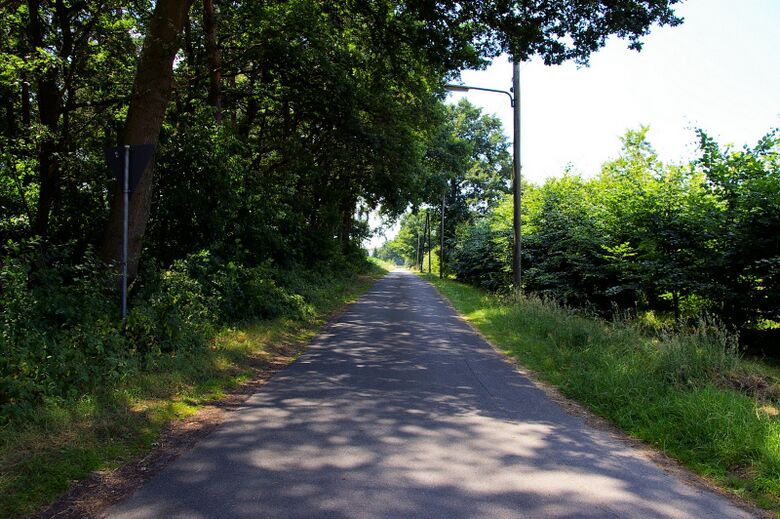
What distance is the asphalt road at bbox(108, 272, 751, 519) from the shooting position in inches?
141

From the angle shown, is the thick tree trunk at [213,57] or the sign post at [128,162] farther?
the thick tree trunk at [213,57]

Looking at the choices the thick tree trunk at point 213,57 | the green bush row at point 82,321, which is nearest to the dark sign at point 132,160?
the green bush row at point 82,321

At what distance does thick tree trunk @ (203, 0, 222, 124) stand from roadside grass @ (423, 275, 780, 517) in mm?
9556

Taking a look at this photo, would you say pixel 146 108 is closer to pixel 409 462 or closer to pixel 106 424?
pixel 106 424

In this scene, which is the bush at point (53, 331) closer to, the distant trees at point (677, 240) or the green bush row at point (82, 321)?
the green bush row at point (82, 321)

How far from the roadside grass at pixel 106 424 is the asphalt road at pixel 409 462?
1.91 feet

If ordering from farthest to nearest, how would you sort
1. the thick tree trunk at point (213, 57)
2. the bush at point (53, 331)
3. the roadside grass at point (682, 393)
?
the thick tree trunk at point (213, 57), the bush at point (53, 331), the roadside grass at point (682, 393)

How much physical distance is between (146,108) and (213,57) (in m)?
5.36

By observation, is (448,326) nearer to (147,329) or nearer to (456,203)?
(147,329)

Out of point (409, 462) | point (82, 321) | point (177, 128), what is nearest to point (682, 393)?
point (409, 462)

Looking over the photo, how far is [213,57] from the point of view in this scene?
13242 millimetres

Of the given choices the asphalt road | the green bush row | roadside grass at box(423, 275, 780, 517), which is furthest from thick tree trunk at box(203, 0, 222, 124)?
roadside grass at box(423, 275, 780, 517)

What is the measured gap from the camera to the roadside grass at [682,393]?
4492mm

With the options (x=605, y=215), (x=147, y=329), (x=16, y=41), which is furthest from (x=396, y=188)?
(x=147, y=329)
